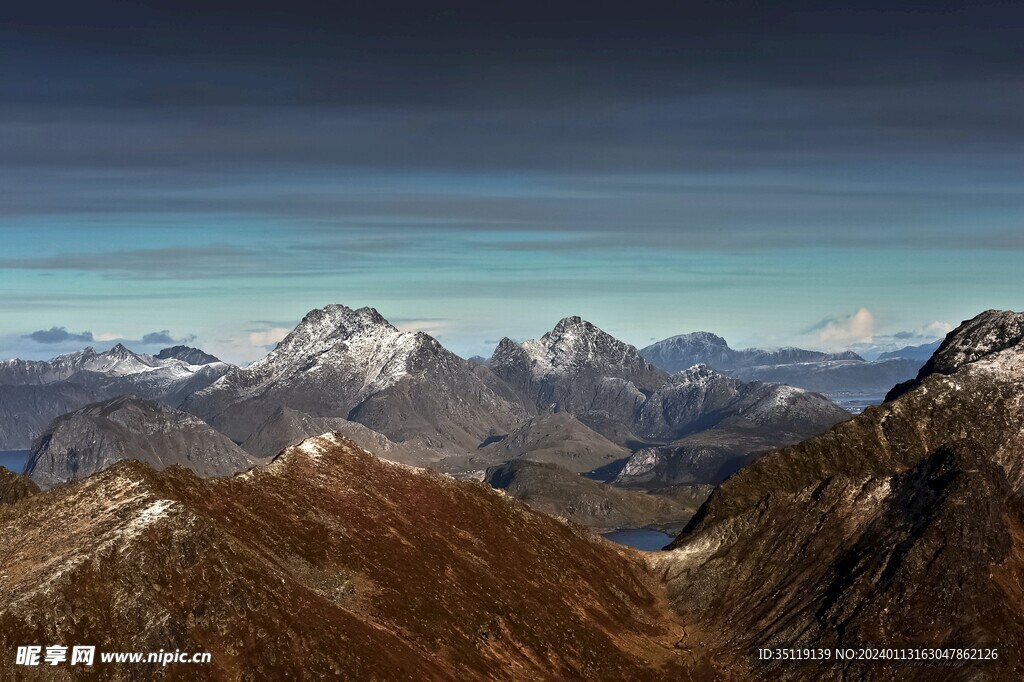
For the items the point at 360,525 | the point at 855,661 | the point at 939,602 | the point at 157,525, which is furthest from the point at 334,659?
the point at 939,602

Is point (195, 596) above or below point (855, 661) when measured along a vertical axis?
above

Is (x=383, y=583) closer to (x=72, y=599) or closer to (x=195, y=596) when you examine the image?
(x=195, y=596)

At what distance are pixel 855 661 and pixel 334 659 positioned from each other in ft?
314

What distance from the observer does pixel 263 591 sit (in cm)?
14538

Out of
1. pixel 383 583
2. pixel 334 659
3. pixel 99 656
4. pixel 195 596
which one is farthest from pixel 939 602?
pixel 99 656

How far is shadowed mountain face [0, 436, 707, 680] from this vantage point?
132750mm

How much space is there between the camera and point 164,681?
126 m

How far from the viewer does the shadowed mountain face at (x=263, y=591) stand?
436ft

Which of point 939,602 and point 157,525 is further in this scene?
point 939,602

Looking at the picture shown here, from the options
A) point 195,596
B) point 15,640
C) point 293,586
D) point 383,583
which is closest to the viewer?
point 15,640

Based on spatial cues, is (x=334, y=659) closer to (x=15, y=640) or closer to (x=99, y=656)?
(x=99, y=656)

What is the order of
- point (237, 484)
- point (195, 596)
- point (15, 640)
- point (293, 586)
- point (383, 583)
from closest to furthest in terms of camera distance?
point (15, 640) < point (195, 596) < point (293, 586) < point (383, 583) < point (237, 484)

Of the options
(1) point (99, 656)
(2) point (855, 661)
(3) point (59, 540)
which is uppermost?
(3) point (59, 540)

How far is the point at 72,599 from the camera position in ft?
430
